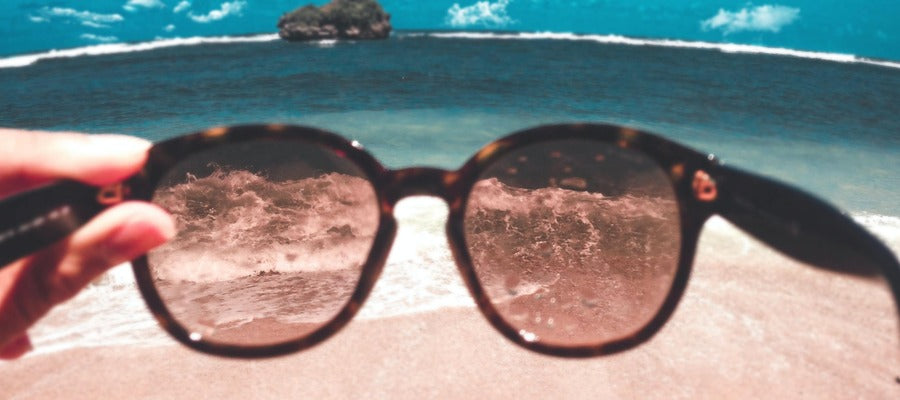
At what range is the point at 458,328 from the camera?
2.08 meters

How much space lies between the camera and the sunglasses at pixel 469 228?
0.80 metres

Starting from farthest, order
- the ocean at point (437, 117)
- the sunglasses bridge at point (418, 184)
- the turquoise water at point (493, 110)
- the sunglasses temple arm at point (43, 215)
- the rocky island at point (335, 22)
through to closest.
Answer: the rocky island at point (335, 22)
the turquoise water at point (493, 110)
the ocean at point (437, 117)
the sunglasses bridge at point (418, 184)
the sunglasses temple arm at point (43, 215)

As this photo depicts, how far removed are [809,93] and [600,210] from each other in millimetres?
16449

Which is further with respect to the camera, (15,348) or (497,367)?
(497,367)

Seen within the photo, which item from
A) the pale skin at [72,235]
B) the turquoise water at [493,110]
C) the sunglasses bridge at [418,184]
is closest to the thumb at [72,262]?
the pale skin at [72,235]

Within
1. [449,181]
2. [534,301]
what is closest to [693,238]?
[449,181]

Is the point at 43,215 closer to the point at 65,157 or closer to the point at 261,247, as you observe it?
the point at 65,157

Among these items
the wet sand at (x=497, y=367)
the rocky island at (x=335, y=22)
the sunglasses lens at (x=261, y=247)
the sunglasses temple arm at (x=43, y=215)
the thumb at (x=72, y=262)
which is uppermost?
the rocky island at (x=335, y=22)

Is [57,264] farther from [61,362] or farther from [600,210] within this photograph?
[600,210]

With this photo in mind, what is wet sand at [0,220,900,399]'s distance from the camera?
5.67 feet

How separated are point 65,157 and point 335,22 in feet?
175

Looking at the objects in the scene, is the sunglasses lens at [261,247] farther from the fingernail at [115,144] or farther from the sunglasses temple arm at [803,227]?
the sunglasses temple arm at [803,227]

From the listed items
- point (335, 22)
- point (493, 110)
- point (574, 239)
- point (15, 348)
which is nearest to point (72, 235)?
point (15, 348)

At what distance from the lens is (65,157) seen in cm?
85
